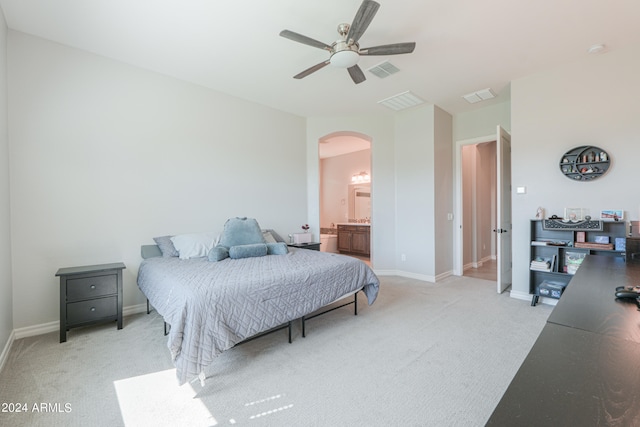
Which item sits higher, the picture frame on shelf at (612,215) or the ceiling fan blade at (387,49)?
the ceiling fan blade at (387,49)

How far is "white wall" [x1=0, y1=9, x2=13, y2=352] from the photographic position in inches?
92.6

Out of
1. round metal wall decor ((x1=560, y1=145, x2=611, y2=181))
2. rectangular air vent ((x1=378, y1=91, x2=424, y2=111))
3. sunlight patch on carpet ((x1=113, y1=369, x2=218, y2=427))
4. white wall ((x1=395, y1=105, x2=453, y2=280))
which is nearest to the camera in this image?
sunlight patch on carpet ((x1=113, y1=369, x2=218, y2=427))

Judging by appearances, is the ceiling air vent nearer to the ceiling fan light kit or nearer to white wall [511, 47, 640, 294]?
the ceiling fan light kit

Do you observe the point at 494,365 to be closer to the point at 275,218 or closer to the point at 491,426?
the point at 491,426

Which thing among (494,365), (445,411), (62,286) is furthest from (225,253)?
(494,365)

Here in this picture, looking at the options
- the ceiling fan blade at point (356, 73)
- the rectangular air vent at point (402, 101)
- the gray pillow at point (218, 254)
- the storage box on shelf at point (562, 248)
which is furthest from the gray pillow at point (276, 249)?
the storage box on shelf at point (562, 248)

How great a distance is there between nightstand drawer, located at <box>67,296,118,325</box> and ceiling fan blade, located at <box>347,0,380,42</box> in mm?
3237

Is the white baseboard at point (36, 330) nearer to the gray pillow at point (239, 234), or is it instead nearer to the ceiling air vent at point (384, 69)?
the gray pillow at point (239, 234)

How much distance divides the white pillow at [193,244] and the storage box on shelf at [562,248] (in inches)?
154

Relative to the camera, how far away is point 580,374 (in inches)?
25.8

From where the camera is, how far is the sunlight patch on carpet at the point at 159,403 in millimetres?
1628

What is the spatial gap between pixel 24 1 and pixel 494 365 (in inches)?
185

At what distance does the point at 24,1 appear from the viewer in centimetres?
233

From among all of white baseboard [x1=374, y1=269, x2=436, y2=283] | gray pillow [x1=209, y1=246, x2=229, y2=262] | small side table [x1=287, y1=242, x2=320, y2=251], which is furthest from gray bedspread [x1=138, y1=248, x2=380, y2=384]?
white baseboard [x1=374, y1=269, x2=436, y2=283]
